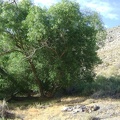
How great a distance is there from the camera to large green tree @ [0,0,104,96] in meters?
19.3

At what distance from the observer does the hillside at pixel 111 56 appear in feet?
90.4

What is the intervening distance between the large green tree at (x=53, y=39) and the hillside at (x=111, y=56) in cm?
637

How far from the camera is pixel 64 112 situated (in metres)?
16.0

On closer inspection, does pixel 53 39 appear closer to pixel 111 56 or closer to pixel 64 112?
pixel 64 112

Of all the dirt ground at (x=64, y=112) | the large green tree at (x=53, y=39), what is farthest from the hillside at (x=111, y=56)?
the dirt ground at (x=64, y=112)

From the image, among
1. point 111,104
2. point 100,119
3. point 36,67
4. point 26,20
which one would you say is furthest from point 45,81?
point 100,119

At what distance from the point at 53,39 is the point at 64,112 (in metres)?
5.63

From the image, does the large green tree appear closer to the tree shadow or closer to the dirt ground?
the tree shadow

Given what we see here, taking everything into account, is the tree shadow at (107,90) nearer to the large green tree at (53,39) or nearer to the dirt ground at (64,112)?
the dirt ground at (64,112)

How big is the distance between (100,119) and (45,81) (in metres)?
8.07

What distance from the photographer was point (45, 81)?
21.8m

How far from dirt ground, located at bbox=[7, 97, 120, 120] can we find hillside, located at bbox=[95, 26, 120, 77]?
8.46m

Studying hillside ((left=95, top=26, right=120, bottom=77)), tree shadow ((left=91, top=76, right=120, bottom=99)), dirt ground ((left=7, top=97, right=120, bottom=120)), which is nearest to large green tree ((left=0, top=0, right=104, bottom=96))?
tree shadow ((left=91, top=76, right=120, bottom=99))

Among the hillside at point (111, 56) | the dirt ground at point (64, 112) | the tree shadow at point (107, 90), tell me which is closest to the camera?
the dirt ground at point (64, 112)
